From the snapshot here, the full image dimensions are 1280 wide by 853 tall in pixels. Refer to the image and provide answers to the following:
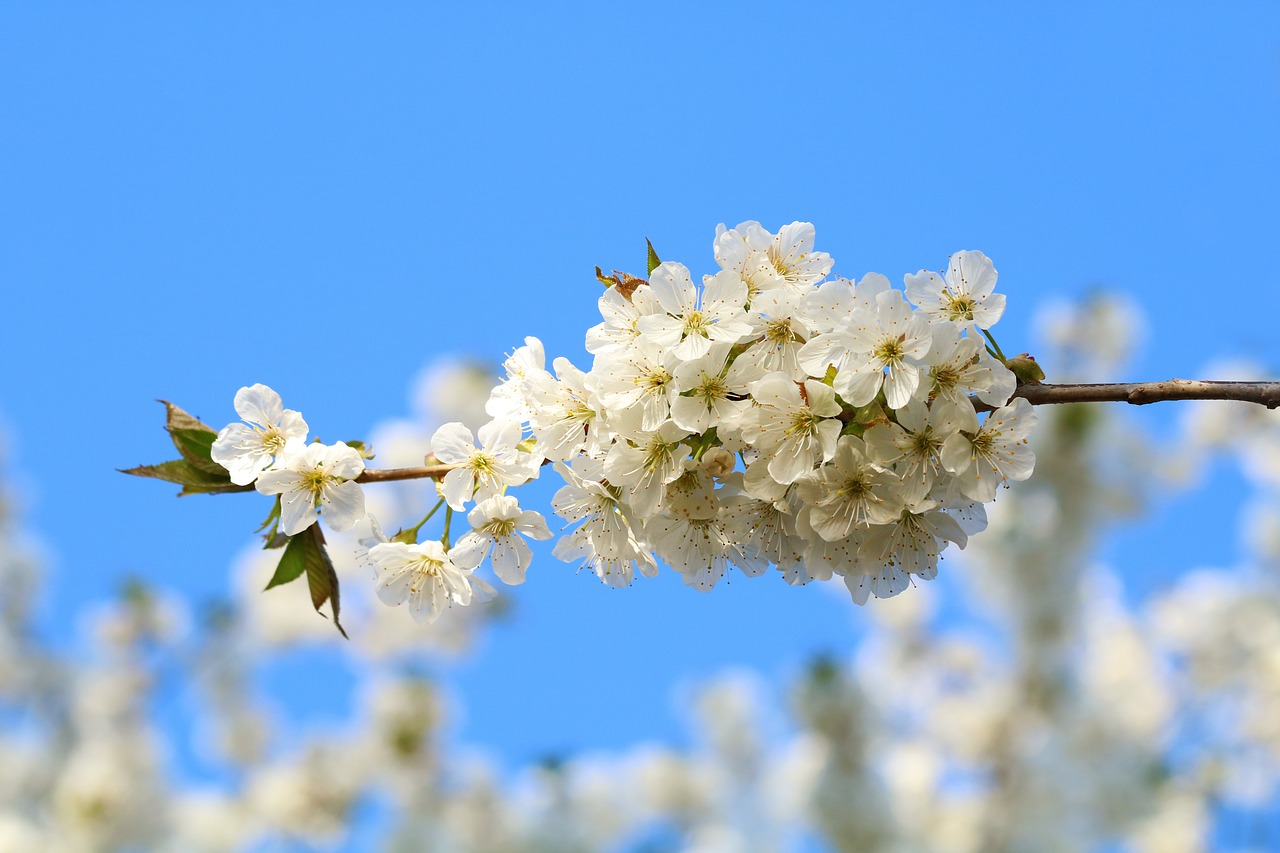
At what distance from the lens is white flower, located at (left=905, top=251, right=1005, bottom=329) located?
4.91 feet

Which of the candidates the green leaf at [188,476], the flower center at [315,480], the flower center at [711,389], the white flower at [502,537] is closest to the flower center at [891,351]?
the flower center at [711,389]

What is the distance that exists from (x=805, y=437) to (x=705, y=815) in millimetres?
10187

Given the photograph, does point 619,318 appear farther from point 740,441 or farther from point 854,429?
point 854,429

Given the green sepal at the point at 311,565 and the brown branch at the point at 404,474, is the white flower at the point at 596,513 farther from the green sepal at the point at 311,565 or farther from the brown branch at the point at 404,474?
the green sepal at the point at 311,565

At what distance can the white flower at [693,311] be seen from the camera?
4.66 ft

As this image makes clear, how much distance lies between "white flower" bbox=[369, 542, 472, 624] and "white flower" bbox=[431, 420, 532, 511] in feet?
0.36

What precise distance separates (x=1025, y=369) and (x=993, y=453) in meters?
0.12

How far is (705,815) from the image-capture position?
10.8 meters

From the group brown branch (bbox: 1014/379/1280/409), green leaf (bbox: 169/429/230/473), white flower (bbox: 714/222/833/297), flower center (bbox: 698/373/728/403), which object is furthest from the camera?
green leaf (bbox: 169/429/230/473)

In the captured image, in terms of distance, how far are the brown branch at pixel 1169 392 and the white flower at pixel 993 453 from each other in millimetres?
44

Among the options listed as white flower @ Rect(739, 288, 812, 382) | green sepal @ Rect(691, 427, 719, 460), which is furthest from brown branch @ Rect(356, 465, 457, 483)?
white flower @ Rect(739, 288, 812, 382)

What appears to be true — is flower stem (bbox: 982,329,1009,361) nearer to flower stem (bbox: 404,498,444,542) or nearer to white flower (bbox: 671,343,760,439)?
white flower (bbox: 671,343,760,439)

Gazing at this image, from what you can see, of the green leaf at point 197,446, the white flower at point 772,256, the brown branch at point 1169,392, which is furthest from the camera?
the green leaf at point 197,446

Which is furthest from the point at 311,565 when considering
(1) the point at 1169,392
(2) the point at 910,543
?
(1) the point at 1169,392
